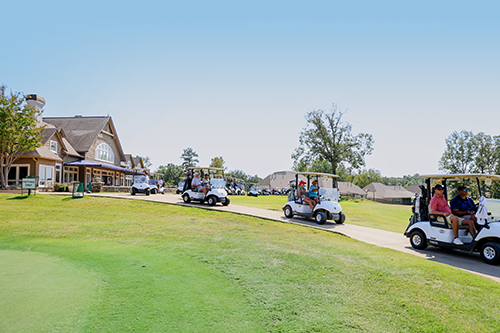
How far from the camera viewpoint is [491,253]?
809 cm

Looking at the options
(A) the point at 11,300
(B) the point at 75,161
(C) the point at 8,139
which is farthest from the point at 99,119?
(A) the point at 11,300

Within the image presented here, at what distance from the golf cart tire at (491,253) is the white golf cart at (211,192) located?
13.1 metres

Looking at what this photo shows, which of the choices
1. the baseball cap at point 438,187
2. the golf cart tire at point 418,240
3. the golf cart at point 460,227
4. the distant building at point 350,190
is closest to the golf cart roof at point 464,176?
the golf cart at point 460,227

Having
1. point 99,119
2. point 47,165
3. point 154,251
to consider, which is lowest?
point 154,251

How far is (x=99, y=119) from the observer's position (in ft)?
134

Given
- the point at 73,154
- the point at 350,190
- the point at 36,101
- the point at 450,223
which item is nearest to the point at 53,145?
the point at 73,154

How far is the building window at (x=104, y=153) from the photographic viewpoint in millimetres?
38353

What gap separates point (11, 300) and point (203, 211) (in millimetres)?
12531

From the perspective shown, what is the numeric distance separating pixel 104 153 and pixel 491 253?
130ft

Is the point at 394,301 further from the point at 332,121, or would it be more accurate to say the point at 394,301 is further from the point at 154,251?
the point at 332,121

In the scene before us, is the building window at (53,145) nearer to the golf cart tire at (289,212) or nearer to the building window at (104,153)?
the building window at (104,153)

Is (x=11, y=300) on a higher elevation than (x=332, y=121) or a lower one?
lower

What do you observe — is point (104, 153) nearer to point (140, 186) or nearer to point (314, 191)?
point (140, 186)

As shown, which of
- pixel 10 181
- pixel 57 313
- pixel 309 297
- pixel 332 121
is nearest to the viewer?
pixel 57 313
